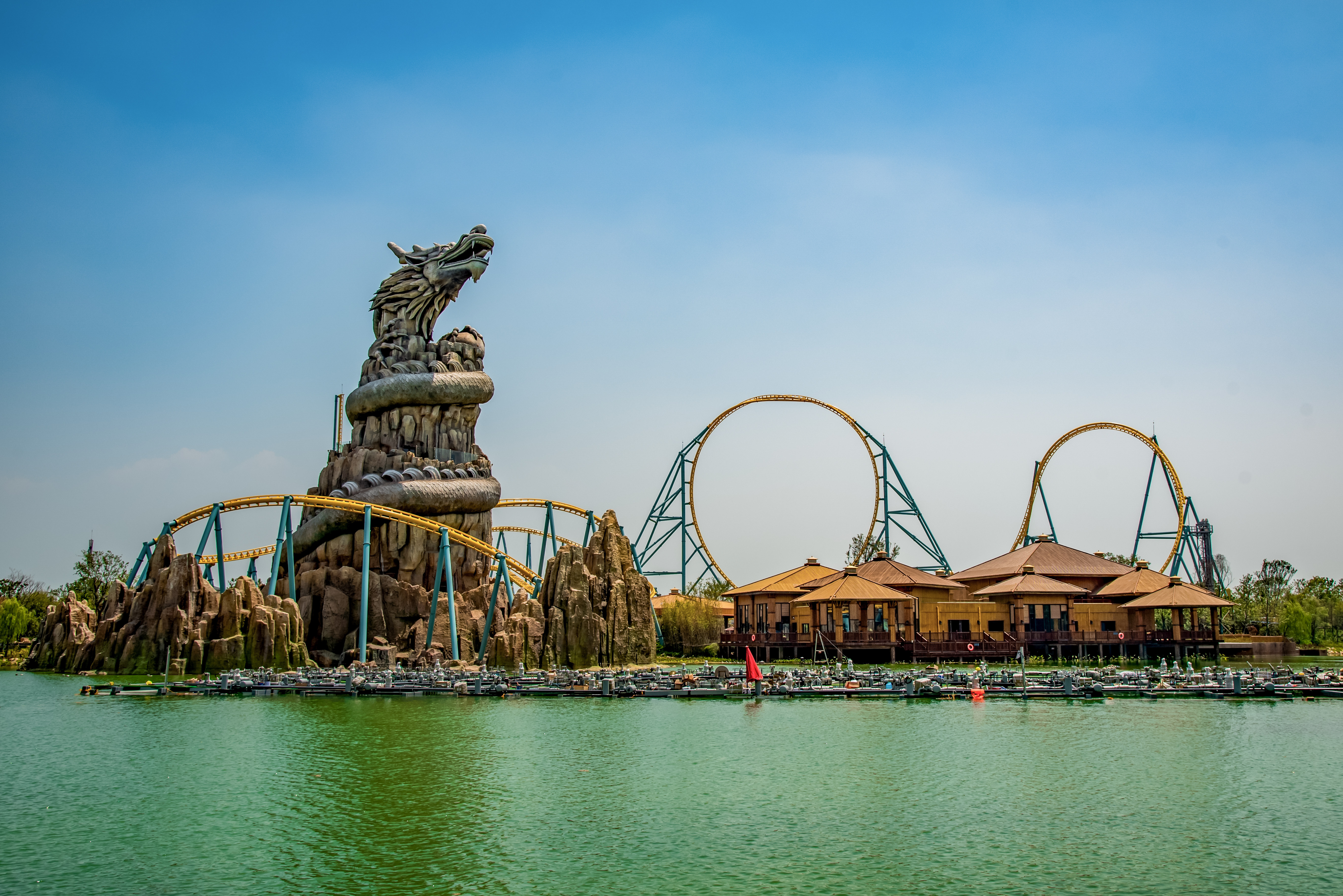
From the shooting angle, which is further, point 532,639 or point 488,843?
point 532,639

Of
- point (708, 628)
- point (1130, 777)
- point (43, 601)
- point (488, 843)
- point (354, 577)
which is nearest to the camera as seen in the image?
point (488, 843)

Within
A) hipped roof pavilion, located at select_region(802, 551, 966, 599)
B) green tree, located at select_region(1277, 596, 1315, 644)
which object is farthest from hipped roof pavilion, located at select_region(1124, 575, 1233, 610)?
green tree, located at select_region(1277, 596, 1315, 644)

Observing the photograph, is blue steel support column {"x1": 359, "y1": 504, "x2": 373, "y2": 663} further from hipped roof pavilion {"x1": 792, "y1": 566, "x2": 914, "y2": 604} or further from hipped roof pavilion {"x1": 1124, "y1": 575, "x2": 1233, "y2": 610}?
hipped roof pavilion {"x1": 1124, "y1": 575, "x2": 1233, "y2": 610}

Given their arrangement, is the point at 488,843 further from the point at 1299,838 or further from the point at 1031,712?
the point at 1031,712

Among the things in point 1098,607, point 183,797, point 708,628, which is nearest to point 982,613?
point 1098,607

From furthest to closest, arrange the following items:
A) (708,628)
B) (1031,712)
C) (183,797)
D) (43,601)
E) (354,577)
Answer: (43,601), (708,628), (354,577), (1031,712), (183,797)

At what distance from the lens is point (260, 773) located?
2120 centimetres

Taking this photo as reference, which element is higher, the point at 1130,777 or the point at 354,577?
the point at 354,577

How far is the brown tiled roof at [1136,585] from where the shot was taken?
183 ft

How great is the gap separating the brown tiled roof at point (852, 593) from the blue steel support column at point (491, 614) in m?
16.1

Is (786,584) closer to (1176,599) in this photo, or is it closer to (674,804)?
(1176,599)

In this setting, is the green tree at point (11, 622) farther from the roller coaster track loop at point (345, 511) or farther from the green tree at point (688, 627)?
the green tree at point (688, 627)

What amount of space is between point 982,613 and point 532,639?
81.6 ft

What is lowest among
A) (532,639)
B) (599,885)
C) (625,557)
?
(599,885)
